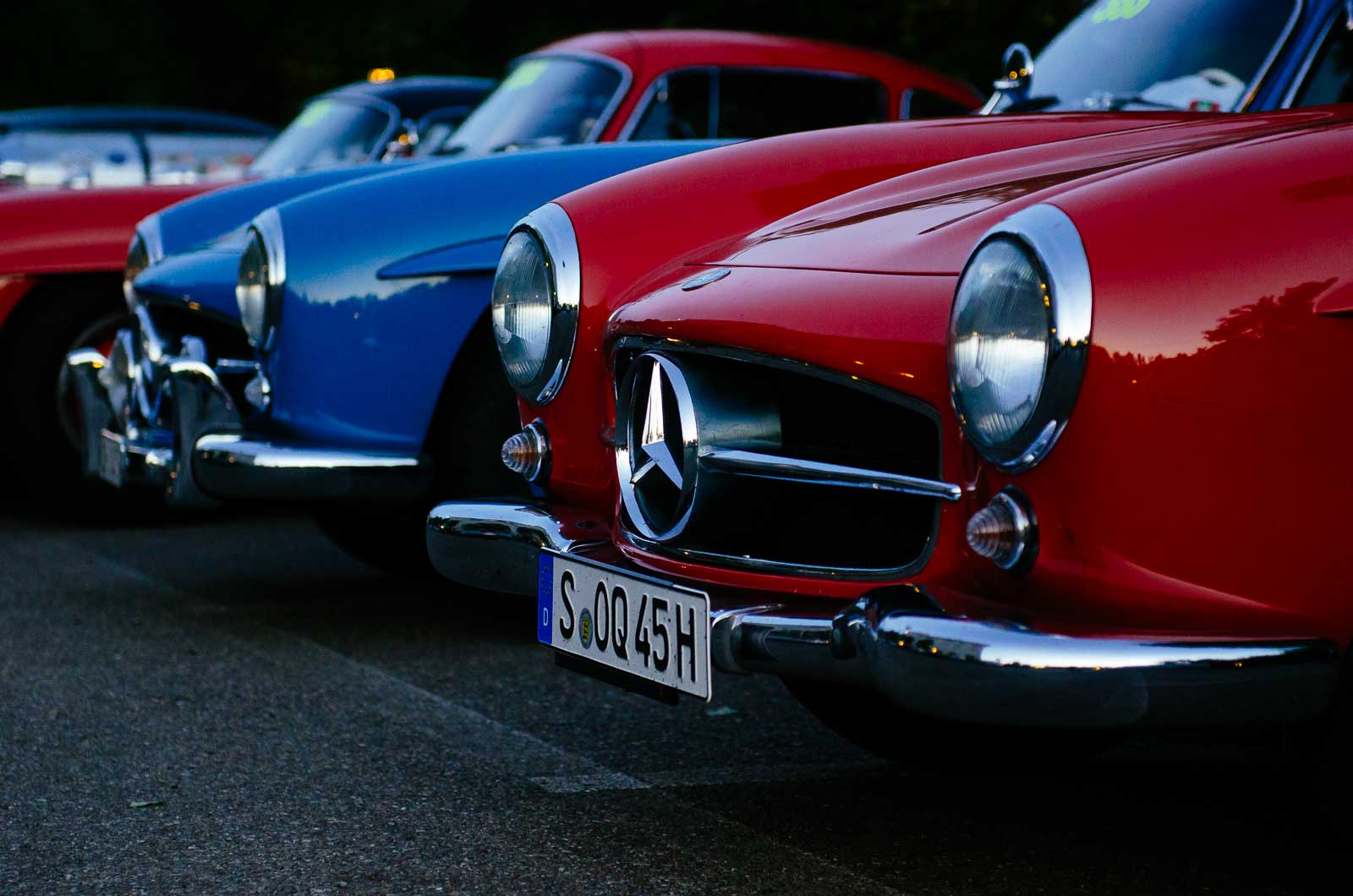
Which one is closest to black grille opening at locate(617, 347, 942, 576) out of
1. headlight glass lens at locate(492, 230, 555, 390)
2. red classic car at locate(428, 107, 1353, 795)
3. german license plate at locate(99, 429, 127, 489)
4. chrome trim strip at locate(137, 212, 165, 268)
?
red classic car at locate(428, 107, 1353, 795)

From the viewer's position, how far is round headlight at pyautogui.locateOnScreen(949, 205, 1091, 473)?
2006 millimetres

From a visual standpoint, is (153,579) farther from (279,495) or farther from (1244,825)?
(1244,825)

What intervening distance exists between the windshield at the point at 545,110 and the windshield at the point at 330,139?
3.24 feet

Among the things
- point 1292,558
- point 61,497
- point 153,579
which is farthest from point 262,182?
point 1292,558

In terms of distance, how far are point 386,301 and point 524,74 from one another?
209 cm

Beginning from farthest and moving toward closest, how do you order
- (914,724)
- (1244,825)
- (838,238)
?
(914,724)
(1244,825)
(838,238)

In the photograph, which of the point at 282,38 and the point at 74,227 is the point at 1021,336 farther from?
the point at 282,38

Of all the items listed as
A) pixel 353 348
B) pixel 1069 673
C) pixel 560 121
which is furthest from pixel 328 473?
pixel 1069 673

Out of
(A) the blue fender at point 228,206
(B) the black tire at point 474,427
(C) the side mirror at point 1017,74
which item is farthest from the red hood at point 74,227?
(C) the side mirror at point 1017,74

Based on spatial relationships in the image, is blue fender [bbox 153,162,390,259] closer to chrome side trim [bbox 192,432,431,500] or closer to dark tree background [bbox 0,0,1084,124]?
chrome side trim [bbox 192,432,431,500]

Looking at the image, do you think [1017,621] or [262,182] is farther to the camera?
[262,182]

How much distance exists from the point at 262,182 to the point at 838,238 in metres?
2.69

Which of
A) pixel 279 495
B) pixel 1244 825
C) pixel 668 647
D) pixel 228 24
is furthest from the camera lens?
pixel 228 24

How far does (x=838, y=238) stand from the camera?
8.39 ft
